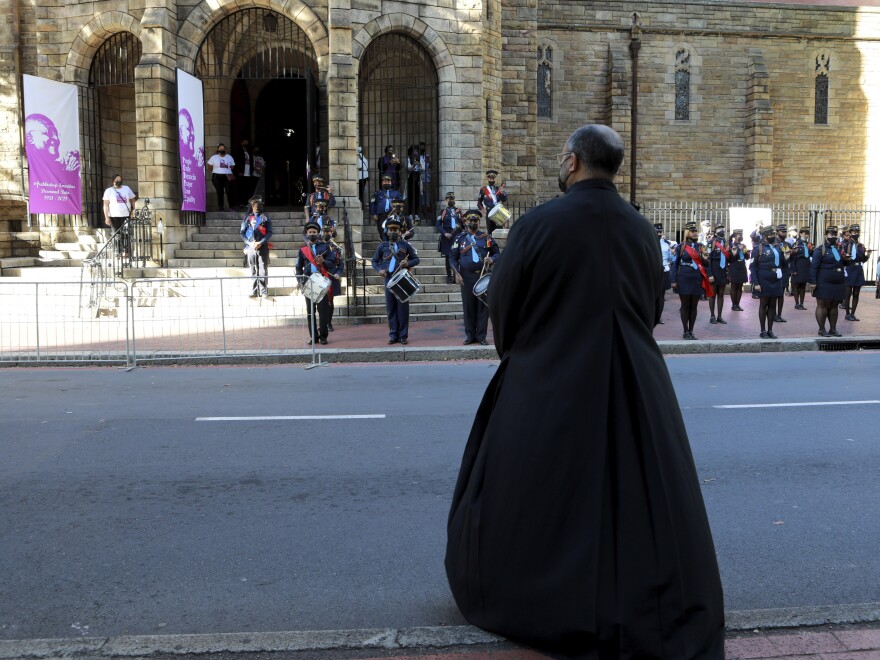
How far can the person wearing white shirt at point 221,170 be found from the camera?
20938mm

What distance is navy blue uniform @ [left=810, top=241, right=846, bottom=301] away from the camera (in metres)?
14.3

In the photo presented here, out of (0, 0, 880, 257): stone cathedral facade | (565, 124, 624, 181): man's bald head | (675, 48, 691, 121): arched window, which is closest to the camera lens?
(565, 124, 624, 181): man's bald head

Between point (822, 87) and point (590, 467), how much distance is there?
34525 mm

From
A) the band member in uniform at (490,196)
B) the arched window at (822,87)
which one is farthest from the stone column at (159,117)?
the arched window at (822,87)

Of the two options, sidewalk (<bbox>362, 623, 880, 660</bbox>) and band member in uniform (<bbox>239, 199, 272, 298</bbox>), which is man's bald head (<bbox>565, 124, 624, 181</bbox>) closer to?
sidewalk (<bbox>362, 623, 880, 660</bbox>)

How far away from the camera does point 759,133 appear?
31.7 metres

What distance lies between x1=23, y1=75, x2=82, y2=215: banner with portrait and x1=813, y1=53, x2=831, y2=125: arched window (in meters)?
26.3

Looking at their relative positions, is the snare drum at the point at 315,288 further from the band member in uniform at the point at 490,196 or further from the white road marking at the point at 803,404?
the white road marking at the point at 803,404

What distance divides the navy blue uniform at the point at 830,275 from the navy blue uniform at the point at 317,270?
796 centimetres

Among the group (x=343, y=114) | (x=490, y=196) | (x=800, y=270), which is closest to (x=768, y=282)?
(x=800, y=270)

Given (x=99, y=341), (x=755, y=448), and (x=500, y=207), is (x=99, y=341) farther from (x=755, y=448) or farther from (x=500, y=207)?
(x=755, y=448)

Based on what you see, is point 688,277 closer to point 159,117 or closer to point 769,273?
point 769,273

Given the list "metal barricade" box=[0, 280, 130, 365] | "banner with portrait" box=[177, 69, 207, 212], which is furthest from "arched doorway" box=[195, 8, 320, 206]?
"metal barricade" box=[0, 280, 130, 365]

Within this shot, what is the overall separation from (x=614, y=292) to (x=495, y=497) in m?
0.84
